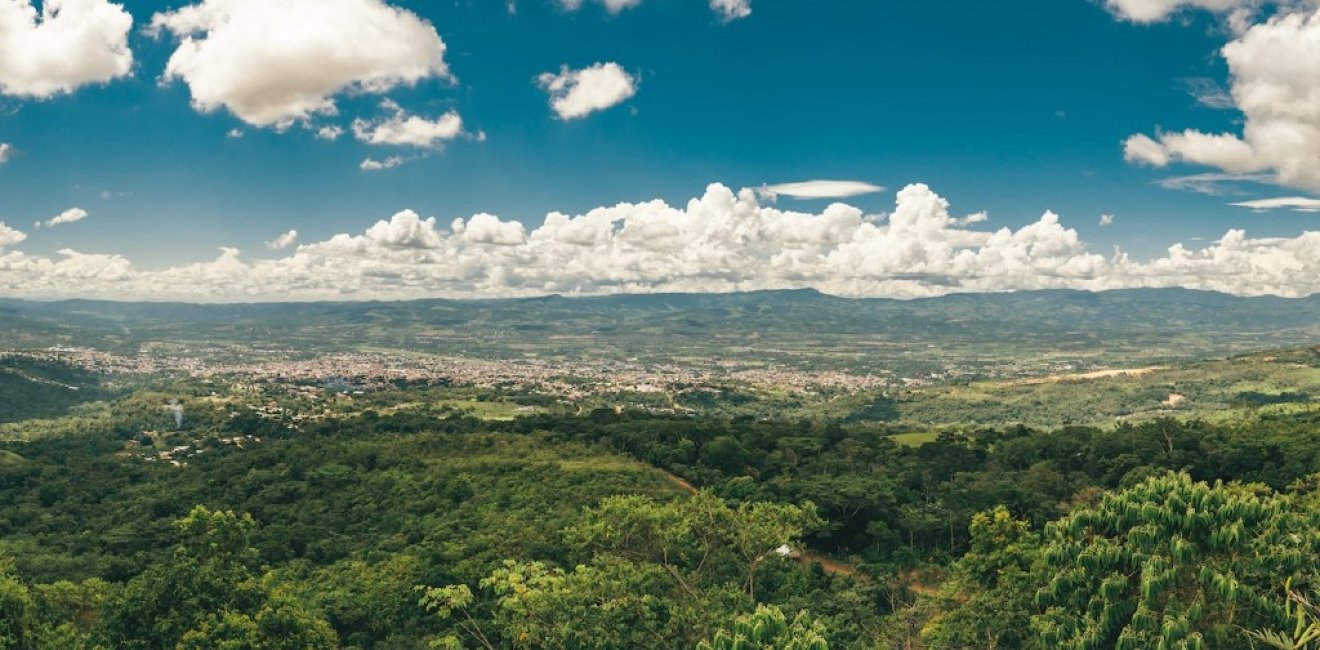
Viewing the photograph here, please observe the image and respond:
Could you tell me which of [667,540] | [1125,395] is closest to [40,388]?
[667,540]

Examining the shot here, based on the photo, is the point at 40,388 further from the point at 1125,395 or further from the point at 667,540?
the point at 1125,395

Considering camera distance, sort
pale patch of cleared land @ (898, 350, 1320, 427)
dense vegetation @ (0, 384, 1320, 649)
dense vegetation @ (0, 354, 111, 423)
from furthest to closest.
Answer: pale patch of cleared land @ (898, 350, 1320, 427)
dense vegetation @ (0, 354, 111, 423)
dense vegetation @ (0, 384, 1320, 649)

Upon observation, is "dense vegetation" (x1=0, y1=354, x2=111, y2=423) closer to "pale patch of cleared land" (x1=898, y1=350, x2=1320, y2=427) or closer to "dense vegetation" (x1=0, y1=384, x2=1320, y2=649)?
"dense vegetation" (x1=0, y1=384, x2=1320, y2=649)

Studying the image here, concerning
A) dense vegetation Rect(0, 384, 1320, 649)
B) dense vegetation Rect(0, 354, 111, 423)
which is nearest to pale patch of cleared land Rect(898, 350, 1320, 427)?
dense vegetation Rect(0, 384, 1320, 649)

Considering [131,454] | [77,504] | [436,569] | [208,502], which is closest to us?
[436,569]

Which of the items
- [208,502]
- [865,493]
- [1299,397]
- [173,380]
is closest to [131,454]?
[208,502]

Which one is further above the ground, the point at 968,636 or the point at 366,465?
the point at 968,636

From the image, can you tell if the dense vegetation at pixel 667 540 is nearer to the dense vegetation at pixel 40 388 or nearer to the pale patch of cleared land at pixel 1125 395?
the dense vegetation at pixel 40 388

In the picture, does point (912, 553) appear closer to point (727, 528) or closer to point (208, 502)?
point (727, 528)
